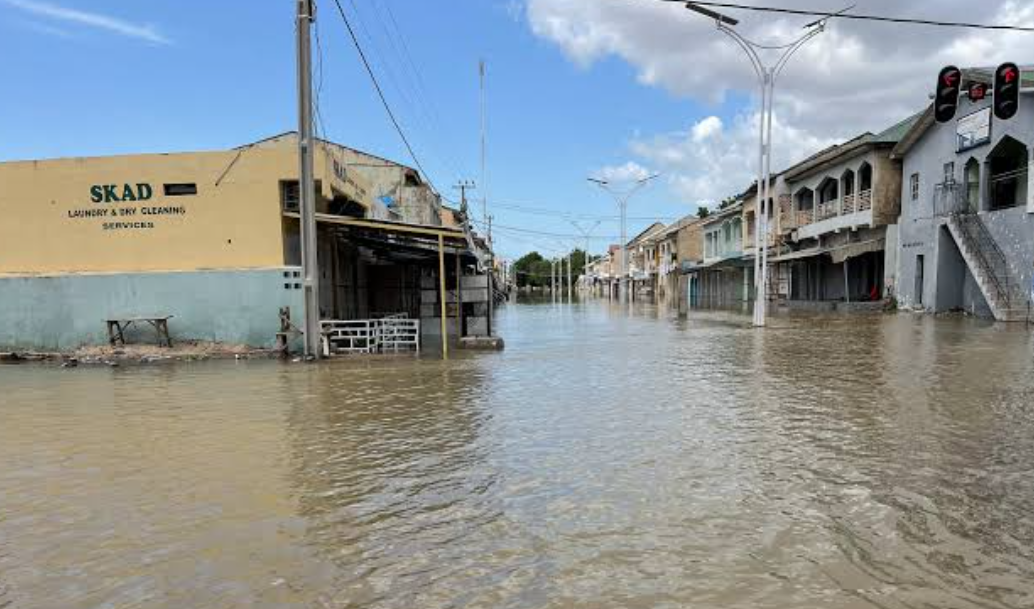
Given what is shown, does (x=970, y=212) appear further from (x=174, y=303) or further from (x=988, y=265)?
(x=174, y=303)

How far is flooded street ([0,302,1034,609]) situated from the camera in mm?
4055

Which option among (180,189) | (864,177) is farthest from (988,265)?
(180,189)

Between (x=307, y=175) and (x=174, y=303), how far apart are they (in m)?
4.90

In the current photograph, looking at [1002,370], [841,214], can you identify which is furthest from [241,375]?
[841,214]

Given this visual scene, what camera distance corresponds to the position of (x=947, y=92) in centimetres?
1361

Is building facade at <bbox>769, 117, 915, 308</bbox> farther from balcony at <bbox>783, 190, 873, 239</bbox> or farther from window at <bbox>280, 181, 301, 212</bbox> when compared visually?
window at <bbox>280, 181, 301, 212</bbox>

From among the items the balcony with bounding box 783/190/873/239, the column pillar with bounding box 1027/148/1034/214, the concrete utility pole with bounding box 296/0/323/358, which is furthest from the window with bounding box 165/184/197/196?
the balcony with bounding box 783/190/873/239

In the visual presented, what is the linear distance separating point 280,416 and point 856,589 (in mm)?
7326

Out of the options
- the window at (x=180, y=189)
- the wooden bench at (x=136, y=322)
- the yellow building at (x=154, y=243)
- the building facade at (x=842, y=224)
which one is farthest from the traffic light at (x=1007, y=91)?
the building facade at (x=842, y=224)

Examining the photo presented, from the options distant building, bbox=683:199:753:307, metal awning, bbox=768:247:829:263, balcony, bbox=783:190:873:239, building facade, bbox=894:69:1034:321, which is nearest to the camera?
building facade, bbox=894:69:1034:321

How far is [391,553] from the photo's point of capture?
455 centimetres

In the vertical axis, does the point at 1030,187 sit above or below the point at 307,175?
above

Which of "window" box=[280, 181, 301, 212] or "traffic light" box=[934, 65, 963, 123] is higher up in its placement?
"traffic light" box=[934, 65, 963, 123]

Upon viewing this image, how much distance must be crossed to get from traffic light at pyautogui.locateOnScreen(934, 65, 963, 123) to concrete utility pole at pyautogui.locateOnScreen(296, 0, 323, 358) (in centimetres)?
1266
